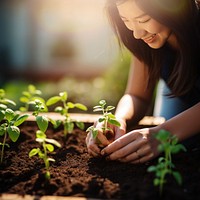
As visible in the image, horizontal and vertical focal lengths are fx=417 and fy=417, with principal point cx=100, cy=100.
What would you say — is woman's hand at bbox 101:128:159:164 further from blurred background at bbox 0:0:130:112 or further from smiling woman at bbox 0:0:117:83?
smiling woman at bbox 0:0:117:83

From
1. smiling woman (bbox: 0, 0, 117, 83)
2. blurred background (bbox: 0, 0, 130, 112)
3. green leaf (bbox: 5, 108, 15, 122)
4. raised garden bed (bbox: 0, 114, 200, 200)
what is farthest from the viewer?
smiling woman (bbox: 0, 0, 117, 83)

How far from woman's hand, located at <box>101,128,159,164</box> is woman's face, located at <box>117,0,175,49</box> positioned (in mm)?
481

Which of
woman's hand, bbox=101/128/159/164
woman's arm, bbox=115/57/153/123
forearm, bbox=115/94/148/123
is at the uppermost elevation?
woman's arm, bbox=115/57/153/123

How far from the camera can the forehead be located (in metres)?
1.87

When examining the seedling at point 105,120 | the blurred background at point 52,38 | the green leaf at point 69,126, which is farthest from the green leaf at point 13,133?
the blurred background at point 52,38

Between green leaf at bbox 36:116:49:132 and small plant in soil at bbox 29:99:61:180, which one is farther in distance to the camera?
green leaf at bbox 36:116:49:132

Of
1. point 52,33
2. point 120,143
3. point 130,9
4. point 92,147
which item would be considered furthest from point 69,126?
point 52,33

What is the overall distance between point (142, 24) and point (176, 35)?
0.18m

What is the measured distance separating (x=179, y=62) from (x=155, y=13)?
0.39m

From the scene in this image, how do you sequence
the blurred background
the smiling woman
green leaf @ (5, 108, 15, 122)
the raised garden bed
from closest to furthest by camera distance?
the raised garden bed → green leaf @ (5, 108, 15, 122) → the blurred background → the smiling woman

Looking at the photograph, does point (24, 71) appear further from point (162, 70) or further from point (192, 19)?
point (192, 19)

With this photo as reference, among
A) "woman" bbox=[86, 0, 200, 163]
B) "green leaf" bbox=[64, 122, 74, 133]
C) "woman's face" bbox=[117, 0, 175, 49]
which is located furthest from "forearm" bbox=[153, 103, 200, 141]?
"green leaf" bbox=[64, 122, 74, 133]

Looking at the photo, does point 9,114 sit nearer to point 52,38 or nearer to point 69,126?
point 69,126

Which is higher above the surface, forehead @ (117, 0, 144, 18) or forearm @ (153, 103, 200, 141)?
forehead @ (117, 0, 144, 18)
